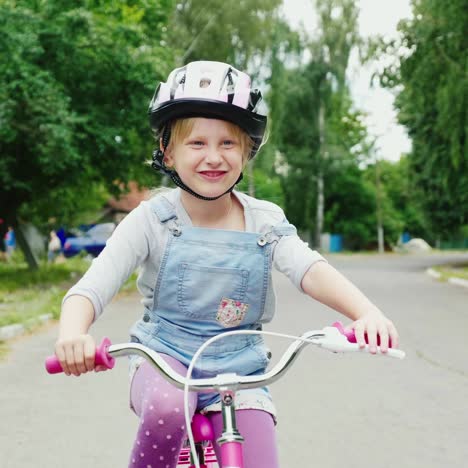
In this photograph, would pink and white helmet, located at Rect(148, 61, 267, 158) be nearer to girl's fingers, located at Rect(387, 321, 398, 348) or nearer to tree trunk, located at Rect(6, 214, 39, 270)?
girl's fingers, located at Rect(387, 321, 398, 348)

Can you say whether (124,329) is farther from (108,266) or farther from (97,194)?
(97,194)

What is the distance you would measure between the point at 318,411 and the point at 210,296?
11.8 feet

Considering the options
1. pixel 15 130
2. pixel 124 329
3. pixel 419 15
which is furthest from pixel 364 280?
pixel 124 329

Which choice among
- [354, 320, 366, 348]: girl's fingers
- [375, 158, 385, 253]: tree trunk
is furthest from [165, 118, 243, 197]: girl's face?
[375, 158, 385, 253]: tree trunk

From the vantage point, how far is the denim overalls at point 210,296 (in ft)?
7.98

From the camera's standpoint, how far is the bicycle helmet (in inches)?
93.2

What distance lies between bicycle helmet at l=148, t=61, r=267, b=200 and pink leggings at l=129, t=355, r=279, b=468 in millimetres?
634

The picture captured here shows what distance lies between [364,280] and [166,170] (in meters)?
19.8

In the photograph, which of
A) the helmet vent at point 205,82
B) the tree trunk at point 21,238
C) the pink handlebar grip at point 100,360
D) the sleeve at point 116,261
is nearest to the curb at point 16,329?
the sleeve at point 116,261

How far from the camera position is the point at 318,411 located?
5793mm

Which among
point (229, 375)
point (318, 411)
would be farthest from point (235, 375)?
point (318, 411)

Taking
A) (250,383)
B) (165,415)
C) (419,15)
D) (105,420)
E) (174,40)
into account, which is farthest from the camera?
(174,40)

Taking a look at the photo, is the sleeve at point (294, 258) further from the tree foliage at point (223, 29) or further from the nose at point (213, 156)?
the tree foliage at point (223, 29)

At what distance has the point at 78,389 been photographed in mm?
6750
